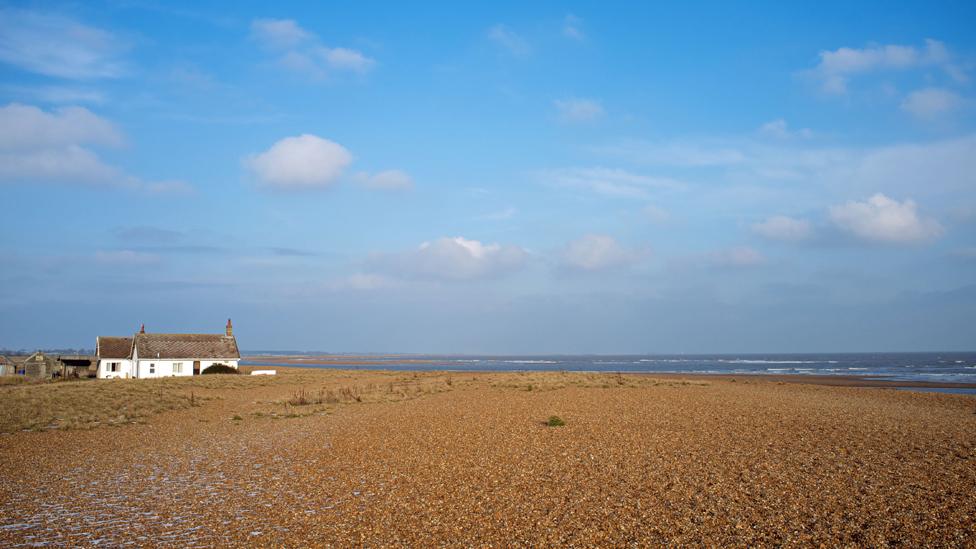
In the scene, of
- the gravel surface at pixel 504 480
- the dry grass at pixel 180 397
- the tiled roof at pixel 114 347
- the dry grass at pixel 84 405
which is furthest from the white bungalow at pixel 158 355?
the gravel surface at pixel 504 480

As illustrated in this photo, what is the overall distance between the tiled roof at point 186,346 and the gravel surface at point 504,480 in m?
29.5

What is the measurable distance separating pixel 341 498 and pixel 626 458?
6.37 meters

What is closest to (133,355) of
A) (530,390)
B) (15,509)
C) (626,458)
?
(530,390)

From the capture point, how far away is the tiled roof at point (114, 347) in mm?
49125

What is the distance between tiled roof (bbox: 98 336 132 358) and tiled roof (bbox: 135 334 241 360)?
67.7 inches

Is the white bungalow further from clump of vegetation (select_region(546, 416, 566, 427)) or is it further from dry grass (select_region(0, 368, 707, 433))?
Result: clump of vegetation (select_region(546, 416, 566, 427))

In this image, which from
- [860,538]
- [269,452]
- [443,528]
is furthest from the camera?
[269,452]

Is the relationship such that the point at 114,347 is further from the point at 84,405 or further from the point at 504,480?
the point at 504,480

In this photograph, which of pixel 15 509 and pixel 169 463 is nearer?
pixel 15 509

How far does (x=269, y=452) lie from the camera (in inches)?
647

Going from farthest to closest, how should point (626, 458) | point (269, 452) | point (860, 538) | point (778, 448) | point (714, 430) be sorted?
1. point (714, 430)
2. point (269, 452)
3. point (778, 448)
4. point (626, 458)
5. point (860, 538)

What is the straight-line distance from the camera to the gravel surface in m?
9.11

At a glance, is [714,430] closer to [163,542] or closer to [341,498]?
[341,498]

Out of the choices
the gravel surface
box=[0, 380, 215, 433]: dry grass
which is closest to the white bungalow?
box=[0, 380, 215, 433]: dry grass
